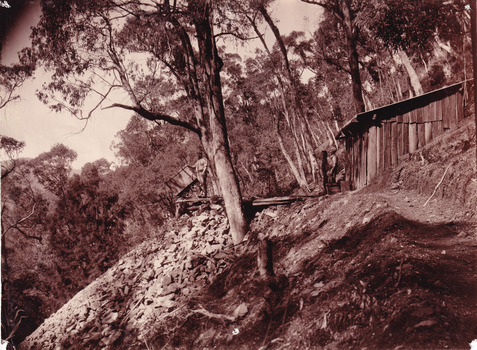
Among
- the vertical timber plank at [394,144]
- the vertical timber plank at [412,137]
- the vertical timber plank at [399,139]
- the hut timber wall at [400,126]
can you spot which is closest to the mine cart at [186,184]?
the hut timber wall at [400,126]

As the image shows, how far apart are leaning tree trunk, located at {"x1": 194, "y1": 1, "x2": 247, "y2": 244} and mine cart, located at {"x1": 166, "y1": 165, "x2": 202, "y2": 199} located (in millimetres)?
5397

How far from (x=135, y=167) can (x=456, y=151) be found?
58.9ft

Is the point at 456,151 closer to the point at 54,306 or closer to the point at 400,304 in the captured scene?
the point at 400,304

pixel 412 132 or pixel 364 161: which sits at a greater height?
pixel 412 132

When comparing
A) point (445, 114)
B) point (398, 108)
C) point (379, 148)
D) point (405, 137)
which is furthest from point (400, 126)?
point (445, 114)

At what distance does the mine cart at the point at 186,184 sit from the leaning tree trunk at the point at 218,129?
17.7 feet

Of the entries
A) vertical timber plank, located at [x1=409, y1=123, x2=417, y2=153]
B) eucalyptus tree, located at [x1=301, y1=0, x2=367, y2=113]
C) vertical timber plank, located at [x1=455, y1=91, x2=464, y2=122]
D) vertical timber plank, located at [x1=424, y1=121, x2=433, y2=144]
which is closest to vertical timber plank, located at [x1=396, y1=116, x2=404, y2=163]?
vertical timber plank, located at [x1=409, y1=123, x2=417, y2=153]

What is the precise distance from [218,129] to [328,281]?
383 cm

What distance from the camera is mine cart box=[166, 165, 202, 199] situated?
12523mm

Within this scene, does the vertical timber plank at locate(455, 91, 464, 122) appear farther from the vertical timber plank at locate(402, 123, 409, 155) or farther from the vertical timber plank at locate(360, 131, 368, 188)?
the vertical timber plank at locate(360, 131, 368, 188)

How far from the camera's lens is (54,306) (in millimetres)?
13602

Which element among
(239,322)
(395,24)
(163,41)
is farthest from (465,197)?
(163,41)

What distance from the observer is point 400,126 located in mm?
6480

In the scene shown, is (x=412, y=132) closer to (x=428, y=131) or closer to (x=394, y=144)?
(x=428, y=131)
